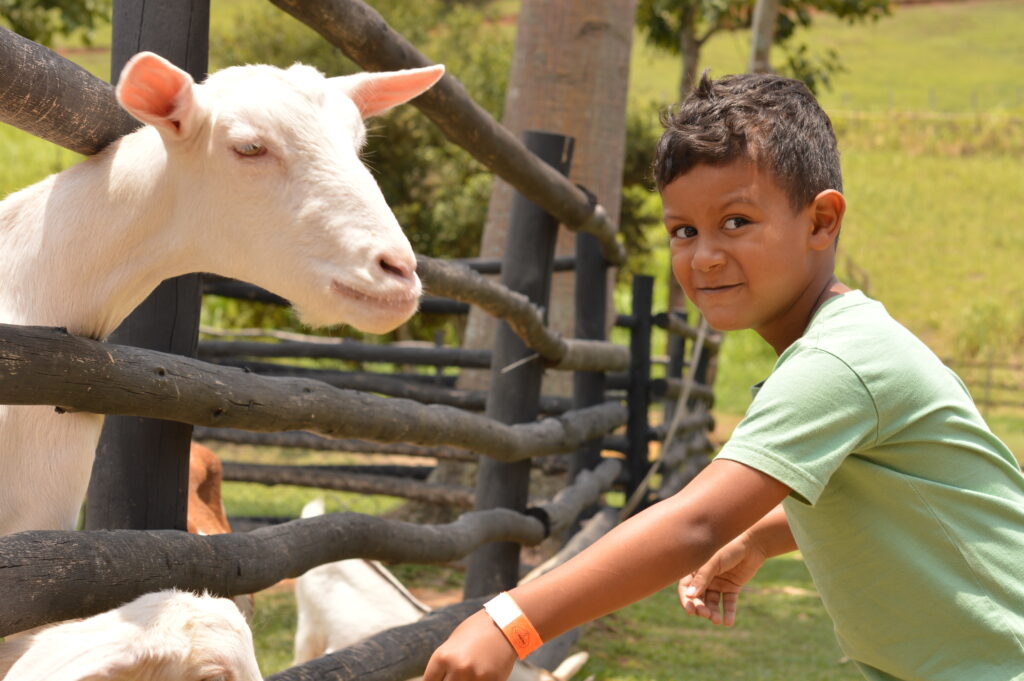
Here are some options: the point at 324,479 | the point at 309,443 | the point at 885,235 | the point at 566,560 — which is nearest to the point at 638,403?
the point at 324,479

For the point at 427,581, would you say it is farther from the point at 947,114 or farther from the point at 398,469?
the point at 947,114

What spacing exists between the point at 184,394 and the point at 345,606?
167 centimetres

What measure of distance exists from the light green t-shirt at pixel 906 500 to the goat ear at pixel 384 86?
0.90 m

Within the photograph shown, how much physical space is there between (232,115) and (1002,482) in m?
1.36

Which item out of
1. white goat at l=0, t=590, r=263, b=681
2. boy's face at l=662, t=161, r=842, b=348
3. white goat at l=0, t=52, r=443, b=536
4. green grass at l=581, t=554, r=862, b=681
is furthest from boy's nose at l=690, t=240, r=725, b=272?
green grass at l=581, t=554, r=862, b=681

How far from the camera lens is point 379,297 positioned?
1.73m

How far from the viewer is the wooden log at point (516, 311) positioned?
3.09m

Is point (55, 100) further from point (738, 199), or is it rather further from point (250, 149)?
point (738, 199)

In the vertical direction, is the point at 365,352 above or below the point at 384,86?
below

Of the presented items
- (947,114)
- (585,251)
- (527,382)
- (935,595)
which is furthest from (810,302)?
(947,114)

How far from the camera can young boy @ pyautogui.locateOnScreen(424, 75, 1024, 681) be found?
1506mm

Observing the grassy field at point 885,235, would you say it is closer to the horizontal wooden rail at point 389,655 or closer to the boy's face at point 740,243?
the horizontal wooden rail at point 389,655

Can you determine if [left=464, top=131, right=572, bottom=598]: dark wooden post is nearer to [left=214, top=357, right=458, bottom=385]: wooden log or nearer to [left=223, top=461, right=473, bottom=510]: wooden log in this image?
[left=214, top=357, right=458, bottom=385]: wooden log

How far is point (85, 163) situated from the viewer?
1.92 meters
